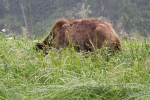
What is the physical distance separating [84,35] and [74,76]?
240 cm

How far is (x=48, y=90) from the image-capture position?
3.86m

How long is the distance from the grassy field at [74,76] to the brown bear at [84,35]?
493 mm

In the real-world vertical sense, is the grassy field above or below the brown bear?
below

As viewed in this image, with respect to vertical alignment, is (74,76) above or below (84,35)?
below

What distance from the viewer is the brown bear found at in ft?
20.6

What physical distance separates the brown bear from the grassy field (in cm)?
49

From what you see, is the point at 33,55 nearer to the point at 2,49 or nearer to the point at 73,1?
the point at 2,49

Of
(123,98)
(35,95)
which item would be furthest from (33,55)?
(123,98)

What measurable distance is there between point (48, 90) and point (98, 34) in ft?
8.70

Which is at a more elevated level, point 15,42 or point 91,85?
point 15,42

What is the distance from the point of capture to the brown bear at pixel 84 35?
627cm

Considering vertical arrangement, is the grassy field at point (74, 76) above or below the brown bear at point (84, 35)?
below

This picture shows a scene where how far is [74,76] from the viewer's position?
4.32m

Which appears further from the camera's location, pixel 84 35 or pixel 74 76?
pixel 84 35
